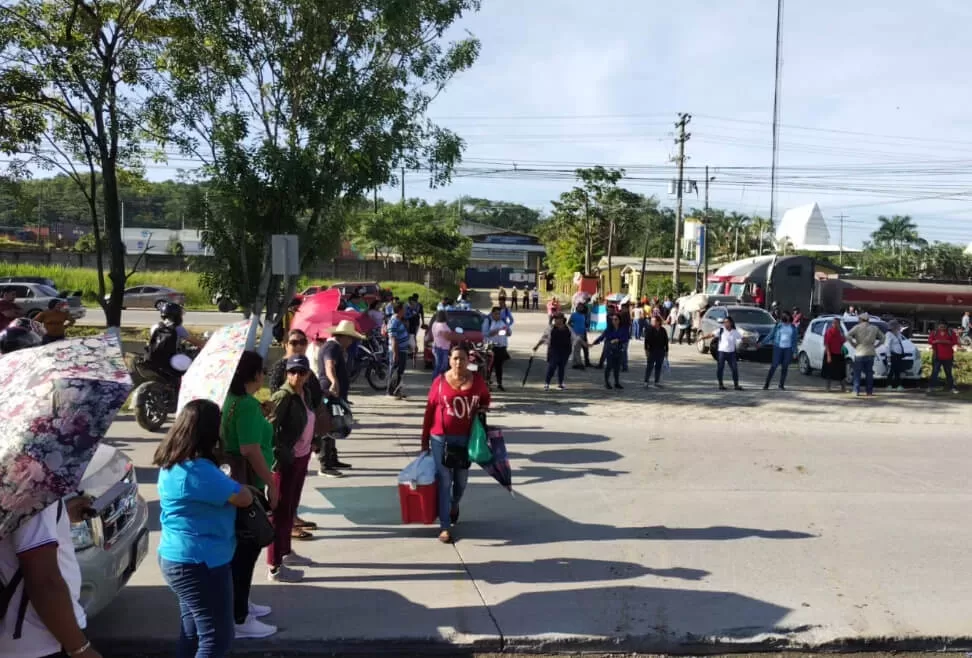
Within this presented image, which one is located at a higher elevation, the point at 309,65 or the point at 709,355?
the point at 309,65

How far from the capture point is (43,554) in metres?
2.81

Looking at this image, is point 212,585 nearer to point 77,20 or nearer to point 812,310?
point 77,20

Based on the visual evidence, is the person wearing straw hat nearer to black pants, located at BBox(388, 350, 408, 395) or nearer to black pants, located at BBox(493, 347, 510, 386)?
black pants, located at BBox(388, 350, 408, 395)

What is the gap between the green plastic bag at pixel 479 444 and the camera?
673cm

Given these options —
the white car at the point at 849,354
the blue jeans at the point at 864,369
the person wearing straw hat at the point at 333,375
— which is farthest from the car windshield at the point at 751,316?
the person wearing straw hat at the point at 333,375

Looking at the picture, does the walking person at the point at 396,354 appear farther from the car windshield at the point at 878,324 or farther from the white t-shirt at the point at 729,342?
the car windshield at the point at 878,324

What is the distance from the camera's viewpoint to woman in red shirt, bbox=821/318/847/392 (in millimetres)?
17531

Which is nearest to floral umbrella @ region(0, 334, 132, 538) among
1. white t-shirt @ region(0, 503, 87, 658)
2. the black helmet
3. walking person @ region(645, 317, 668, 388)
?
white t-shirt @ region(0, 503, 87, 658)

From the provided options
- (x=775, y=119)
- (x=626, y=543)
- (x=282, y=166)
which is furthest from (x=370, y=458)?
(x=775, y=119)

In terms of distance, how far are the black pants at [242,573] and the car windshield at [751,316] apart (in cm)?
2123

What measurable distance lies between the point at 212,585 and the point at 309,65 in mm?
12040

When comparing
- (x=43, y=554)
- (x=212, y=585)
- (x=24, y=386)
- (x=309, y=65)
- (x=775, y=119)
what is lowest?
(x=212, y=585)

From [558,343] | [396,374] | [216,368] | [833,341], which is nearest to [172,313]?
[396,374]

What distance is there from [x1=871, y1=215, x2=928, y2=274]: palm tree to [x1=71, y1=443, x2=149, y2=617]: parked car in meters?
103
